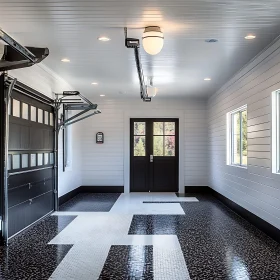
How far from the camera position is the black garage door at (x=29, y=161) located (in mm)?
5566

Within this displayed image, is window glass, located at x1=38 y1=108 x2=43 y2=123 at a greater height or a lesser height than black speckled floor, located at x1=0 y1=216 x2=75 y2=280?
greater

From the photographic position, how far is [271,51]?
5590 mm

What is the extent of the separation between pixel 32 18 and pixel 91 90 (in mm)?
5470

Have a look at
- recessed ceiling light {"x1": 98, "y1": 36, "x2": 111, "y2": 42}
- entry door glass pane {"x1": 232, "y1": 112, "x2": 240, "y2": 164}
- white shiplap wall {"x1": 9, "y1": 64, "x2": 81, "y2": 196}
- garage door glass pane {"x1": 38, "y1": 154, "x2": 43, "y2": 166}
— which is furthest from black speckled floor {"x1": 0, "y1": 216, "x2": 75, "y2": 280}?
entry door glass pane {"x1": 232, "y1": 112, "x2": 240, "y2": 164}

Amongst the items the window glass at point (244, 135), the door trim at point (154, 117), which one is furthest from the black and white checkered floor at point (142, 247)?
the door trim at point (154, 117)

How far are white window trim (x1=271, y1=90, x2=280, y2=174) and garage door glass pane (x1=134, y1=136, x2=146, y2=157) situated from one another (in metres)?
6.16

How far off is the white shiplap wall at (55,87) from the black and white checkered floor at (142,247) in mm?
1326

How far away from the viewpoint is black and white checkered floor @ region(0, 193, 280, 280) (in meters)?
3.98

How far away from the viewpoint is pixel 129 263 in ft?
14.0

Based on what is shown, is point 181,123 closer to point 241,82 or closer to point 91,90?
point 91,90

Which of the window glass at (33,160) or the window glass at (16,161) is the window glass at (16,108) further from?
the window glass at (33,160)

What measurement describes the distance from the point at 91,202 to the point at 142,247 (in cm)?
442

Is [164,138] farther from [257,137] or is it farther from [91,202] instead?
[257,137]

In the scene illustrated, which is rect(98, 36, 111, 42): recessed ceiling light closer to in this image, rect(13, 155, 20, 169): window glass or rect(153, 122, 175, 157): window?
rect(13, 155, 20, 169): window glass
